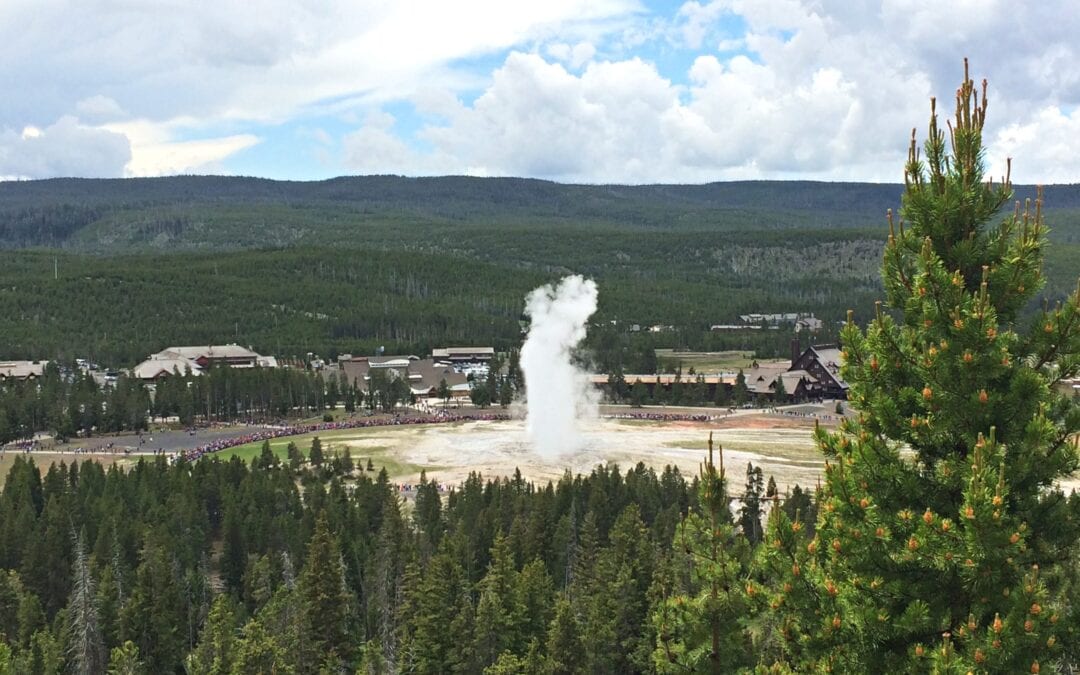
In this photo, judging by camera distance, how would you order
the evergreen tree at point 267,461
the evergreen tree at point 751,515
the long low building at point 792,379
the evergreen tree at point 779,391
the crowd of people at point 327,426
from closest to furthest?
the evergreen tree at point 751,515
the evergreen tree at point 267,461
the crowd of people at point 327,426
the evergreen tree at point 779,391
the long low building at point 792,379

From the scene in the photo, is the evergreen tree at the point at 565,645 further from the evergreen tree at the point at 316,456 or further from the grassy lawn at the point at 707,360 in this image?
the grassy lawn at the point at 707,360

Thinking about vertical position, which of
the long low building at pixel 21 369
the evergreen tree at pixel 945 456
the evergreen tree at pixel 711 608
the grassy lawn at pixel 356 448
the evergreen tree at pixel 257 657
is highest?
the evergreen tree at pixel 945 456

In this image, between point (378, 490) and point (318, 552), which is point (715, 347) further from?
point (318, 552)

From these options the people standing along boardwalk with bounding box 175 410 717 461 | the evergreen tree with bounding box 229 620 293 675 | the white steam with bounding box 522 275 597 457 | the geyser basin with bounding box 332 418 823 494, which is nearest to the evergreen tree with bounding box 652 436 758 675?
the evergreen tree with bounding box 229 620 293 675

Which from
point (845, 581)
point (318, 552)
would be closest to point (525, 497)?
point (318, 552)

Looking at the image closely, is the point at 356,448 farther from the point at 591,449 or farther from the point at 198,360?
the point at 198,360

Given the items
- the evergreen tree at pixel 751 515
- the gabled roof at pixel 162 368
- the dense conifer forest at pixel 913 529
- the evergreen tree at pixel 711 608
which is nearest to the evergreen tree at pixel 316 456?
the evergreen tree at pixel 751 515

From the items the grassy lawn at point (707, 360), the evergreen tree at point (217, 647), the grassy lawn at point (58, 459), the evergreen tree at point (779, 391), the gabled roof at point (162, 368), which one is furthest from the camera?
the grassy lawn at point (707, 360)

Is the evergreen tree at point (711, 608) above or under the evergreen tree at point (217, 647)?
above

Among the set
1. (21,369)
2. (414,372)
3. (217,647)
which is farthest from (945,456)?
(21,369)
